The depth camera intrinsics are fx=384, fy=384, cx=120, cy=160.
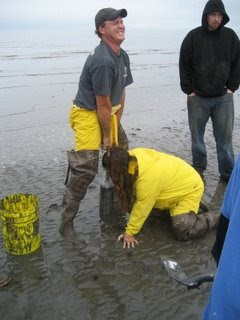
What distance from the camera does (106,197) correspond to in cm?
475

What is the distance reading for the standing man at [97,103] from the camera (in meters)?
3.97

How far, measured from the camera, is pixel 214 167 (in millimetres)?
6465

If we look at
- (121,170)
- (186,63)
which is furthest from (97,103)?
(186,63)

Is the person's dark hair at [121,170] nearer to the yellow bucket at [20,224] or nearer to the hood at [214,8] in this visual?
the yellow bucket at [20,224]

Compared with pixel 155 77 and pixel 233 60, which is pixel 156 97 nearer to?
pixel 155 77

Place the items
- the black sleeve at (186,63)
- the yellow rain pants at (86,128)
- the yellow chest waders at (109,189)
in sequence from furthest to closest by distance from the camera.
Answer: 1. the black sleeve at (186,63)
2. the yellow chest waders at (109,189)
3. the yellow rain pants at (86,128)

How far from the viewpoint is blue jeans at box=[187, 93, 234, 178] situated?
5602 mm

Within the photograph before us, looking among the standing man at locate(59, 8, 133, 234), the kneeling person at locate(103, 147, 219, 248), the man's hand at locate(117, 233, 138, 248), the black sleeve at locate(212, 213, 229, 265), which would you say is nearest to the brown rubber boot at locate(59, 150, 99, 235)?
the standing man at locate(59, 8, 133, 234)

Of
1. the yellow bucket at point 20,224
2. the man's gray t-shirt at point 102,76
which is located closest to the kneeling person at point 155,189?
the man's gray t-shirt at point 102,76

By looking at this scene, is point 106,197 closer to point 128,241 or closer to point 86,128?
point 128,241

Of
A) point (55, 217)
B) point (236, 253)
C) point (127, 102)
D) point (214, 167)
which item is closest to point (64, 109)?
point (127, 102)

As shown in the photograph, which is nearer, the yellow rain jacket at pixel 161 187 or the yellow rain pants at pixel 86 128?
the yellow rain jacket at pixel 161 187

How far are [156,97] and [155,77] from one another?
15.2ft

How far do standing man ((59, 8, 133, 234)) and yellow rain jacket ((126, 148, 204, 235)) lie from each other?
1.51 ft
